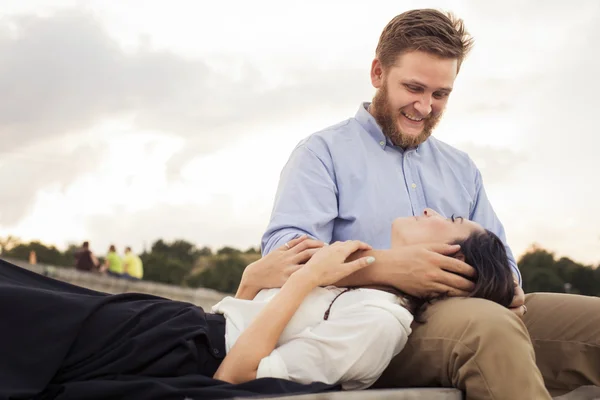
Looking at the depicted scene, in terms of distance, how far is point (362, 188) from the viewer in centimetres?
396

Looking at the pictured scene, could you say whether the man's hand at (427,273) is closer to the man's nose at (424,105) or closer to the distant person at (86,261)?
the man's nose at (424,105)

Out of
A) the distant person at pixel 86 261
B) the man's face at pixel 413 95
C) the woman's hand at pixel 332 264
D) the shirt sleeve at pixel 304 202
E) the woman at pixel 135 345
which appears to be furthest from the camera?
the distant person at pixel 86 261

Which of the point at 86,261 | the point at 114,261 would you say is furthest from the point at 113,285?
the point at 114,261

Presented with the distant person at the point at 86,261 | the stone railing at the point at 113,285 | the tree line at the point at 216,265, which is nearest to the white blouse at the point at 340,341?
the stone railing at the point at 113,285

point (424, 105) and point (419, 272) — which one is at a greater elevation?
point (424, 105)

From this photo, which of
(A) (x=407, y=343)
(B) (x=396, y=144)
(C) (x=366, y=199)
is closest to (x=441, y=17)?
(B) (x=396, y=144)

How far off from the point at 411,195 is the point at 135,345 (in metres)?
1.76

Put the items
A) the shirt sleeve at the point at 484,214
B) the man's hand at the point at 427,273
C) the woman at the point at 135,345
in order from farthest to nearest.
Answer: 1. the shirt sleeve at the point at 484,214
2. the man's hand at the point at 427,273
3. the woman at the point at 135,345

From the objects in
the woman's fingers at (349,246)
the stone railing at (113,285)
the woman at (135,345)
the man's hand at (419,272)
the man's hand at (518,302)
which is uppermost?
the woman's fingers at (349,246)

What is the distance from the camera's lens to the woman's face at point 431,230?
331 cm

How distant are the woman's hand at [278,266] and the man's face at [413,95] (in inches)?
36.7

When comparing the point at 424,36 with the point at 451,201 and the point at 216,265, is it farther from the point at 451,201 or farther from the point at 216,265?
the point at 216,265

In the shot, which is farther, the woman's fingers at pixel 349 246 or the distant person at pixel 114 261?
the distant person at pixel 114 261

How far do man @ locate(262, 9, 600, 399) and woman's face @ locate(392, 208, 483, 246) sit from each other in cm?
11
